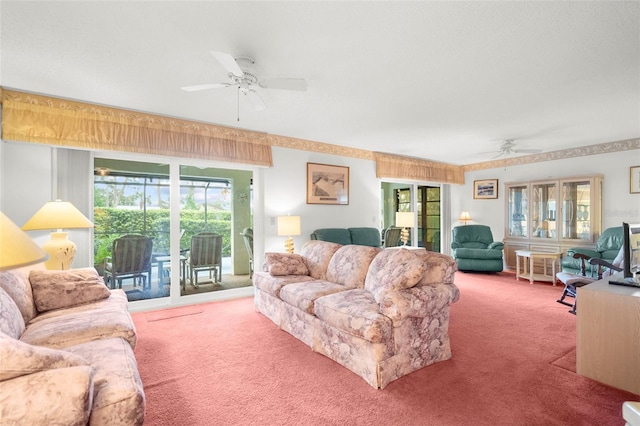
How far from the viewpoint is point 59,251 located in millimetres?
2908

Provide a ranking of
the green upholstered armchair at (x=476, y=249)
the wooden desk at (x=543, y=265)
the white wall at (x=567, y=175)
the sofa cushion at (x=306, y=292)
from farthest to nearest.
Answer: the green upholstered armchair at (x=476, y=249) < the wooden desk at (x=543, y=265) < the white wall at (x=567, y=175) < the sofa cushion at (x=306, y=292)

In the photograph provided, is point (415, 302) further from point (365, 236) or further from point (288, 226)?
point (365, 236)

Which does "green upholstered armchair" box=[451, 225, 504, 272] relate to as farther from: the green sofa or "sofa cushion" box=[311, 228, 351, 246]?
"sofa cushion" box=[311, 228, 351, 246]

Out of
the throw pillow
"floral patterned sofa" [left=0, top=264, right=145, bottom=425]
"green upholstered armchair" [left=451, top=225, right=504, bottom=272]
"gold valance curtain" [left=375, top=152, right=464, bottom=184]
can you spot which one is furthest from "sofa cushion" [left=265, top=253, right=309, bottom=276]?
"green upholstered armchair" [left=451, top=225, right=504, bottom=272]

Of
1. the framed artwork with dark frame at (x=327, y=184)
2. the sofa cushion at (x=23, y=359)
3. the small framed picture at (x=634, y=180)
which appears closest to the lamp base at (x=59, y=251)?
the sofa cushion at (x=23, y=359)

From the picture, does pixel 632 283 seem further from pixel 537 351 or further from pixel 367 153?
pixel 367 153

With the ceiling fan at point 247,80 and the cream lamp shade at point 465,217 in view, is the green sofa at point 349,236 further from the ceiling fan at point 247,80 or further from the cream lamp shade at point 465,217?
the cream lamp shade at point 465,217

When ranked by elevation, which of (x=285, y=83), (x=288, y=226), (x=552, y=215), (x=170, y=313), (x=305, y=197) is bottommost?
(x=170, y=313)

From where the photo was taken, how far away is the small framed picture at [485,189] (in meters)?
6.90

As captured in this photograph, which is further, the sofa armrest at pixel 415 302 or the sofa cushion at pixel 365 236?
the sofa cushion at pixel 365 236

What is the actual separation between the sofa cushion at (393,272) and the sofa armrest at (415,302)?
8cm

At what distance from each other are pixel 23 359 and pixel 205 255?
3433mm

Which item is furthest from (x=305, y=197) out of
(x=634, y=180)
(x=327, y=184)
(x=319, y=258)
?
(x=634, y=180)

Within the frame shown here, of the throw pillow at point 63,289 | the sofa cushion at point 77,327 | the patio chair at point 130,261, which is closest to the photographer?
the sofa cushion at point 77,327
